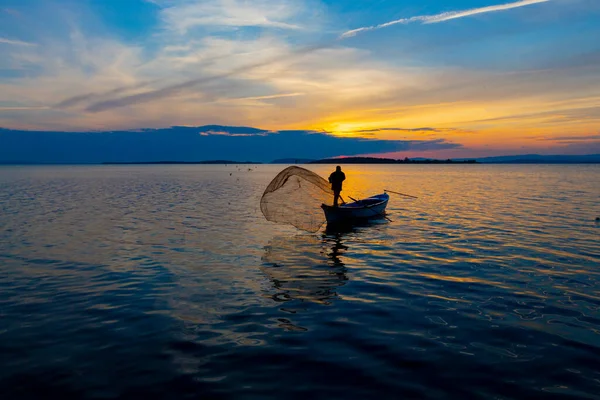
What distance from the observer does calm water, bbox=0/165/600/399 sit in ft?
25.1

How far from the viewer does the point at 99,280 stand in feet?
47.1

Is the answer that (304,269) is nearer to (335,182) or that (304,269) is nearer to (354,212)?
(335,182)

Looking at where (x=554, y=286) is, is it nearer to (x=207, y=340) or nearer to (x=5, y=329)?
(x=207, y=340)

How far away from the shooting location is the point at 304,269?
16250mm

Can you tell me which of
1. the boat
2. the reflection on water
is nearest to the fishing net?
the reflection on water

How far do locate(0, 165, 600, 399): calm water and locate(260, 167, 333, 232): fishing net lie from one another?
4.96 ft

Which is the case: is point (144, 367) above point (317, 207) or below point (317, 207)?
below

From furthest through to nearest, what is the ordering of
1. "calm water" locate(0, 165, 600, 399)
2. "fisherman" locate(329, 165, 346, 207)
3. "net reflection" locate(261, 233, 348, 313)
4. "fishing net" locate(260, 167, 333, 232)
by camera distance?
"fisherman" locate(329, 165, 346, 207), "fishing net" locate(260, 167, 333, 232), "net reflection" locate(261, 233, 348, 313), "calm water" locate(0, 165, 600, 399)

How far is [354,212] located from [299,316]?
17909 mm

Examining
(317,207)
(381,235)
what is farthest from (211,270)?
(381,235)

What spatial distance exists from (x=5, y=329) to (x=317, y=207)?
1652 cm

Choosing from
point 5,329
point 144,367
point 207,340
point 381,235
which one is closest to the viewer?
point 144,367

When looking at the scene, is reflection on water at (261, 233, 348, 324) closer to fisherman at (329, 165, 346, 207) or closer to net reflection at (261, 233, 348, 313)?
net reflection at (261, 233, 348, 313)

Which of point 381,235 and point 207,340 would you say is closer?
point 207,340
